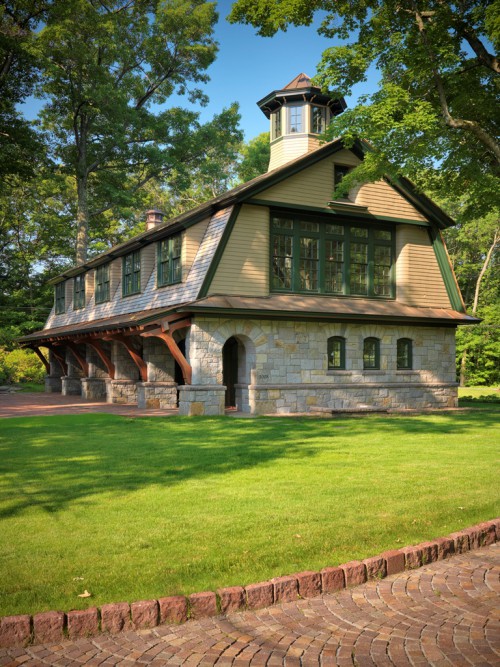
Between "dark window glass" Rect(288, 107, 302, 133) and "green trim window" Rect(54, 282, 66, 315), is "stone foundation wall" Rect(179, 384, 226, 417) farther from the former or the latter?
"green trim window" Rect(54, 282, 66, 315)

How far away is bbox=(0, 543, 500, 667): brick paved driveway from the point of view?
12.4 ft

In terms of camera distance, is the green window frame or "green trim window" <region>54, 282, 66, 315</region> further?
"green trim window" <region>54, 282, 66, 315</region>

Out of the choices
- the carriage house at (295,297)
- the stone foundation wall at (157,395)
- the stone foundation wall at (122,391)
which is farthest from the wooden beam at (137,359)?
the stone foundation wall at (122,391)

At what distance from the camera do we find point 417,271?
A: 22125 millimetres

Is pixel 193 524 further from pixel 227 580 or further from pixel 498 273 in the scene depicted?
pixel 498 273

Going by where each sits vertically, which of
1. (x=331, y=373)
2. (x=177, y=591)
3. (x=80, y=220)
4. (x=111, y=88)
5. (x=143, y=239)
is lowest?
(x=177, y=591)

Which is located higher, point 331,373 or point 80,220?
point 80,220

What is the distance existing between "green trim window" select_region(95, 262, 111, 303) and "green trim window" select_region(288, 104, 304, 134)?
10568 mm

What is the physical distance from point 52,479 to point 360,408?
40.4 feet

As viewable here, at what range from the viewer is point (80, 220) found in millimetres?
38062

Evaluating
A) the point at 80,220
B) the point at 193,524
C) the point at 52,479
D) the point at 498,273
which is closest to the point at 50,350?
the point at 80,220

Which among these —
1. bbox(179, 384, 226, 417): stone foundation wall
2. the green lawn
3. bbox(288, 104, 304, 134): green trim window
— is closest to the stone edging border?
the green lawn

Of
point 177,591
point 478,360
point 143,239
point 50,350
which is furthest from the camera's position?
point 478,360

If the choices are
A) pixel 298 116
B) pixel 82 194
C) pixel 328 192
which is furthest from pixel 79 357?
pixel 82 194
